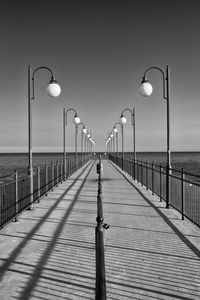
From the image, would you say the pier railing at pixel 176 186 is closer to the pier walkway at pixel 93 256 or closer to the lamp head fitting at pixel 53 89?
the pier walkway at pixel 93 256

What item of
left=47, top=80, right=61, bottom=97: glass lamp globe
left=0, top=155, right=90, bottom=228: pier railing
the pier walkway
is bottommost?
the pier walkway

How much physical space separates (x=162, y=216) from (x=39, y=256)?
4747mm

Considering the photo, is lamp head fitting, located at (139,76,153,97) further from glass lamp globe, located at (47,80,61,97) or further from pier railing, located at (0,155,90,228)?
pier railing, located at (0,155,90,228)

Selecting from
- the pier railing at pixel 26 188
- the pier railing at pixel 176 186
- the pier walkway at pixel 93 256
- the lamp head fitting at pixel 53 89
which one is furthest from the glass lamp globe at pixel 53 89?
the pier railing at pixel 176 186

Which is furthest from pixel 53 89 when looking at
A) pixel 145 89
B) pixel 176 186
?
Answer: pixel 176 186

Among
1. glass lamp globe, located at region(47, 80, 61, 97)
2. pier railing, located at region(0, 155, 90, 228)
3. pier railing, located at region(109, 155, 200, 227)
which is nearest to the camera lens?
pier railing, located at region(109, 155, 200, 227)

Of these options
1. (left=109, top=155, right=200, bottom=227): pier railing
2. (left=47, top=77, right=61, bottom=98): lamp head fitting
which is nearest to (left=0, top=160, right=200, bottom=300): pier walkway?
(left=109, top=155, right=200, bottom=227): pier railing

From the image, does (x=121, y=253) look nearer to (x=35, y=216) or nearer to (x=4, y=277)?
(x=4, y=277)

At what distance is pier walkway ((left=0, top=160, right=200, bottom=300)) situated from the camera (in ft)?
14.8

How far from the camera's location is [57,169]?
18266 mm

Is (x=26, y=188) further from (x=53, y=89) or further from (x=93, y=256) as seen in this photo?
(x=93, y=256)

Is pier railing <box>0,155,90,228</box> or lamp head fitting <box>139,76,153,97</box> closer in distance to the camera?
pier railing <box>0,155,90,228</box>

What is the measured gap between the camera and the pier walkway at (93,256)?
4.52 metres

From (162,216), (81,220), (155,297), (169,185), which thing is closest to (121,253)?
(155,297)
